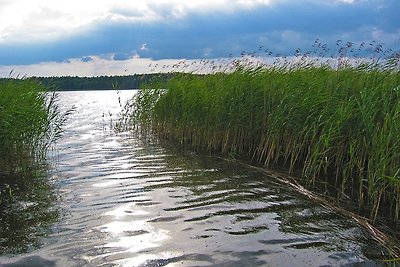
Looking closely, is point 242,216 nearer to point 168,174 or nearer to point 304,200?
point 304,200

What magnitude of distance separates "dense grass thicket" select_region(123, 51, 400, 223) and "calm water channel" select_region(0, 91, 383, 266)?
104cm

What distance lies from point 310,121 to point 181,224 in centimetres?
462

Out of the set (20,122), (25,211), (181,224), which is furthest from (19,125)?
(181,224)

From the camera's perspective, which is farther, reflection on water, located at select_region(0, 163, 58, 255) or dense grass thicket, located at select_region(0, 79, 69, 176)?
dense grass thicket, located at select_region(0, 79, 69, 176)

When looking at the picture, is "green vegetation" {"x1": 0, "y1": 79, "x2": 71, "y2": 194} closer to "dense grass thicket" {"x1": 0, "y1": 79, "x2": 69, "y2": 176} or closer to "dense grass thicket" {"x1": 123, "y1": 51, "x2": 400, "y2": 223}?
"dense grass thicket" {"x1": 0, "y1": 79, "x2": 69, "y2": 176}

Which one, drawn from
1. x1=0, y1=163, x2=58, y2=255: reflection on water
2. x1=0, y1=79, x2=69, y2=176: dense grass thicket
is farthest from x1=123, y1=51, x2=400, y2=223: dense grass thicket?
x1=0, y1=163, x2=58, y2=255: reflection on water

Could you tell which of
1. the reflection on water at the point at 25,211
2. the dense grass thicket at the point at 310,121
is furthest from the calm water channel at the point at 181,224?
the dense grass thicket at the point at 310,121

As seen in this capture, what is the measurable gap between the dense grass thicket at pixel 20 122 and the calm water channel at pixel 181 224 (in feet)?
3.62

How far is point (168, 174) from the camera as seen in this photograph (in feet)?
Result: 33.4

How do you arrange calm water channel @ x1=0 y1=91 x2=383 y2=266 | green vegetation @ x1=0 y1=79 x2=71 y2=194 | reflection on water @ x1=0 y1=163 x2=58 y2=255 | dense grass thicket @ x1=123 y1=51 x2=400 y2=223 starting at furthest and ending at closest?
1. green vegetation @ x1=0 y1=79 x2=71 y2=194
2. dense grass thicket @ x1=123 y1=51 x2=400 y2=223
3. reflection on water @ x1=0 y1=163 x2=58 y2=255
4. calm water channel @ x1=0 y1=91 x2=383 y2=266

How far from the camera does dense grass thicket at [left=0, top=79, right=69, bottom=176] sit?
9.43m

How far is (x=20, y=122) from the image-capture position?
9656 mm

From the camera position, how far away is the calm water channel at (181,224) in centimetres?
527

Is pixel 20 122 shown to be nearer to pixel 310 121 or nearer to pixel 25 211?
pixel 25 211
